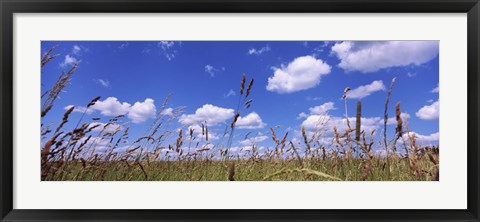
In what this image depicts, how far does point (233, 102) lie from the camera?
2.81 meters

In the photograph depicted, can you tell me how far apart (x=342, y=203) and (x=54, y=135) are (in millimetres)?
1574

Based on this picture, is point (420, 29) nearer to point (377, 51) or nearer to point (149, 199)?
point (377, 51)

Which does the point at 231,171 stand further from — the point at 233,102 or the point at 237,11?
the point at 237,11

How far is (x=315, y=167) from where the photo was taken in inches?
118

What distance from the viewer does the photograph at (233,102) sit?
2711mm

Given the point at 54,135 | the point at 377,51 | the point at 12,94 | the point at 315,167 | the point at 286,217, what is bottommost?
the point at 286,217

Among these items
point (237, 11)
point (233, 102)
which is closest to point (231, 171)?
point (233, 102)

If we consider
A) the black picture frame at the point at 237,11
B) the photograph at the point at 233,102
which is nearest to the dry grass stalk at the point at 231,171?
the photograph at the point at 233,102

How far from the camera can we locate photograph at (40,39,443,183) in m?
2.71

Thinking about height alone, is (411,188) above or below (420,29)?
below

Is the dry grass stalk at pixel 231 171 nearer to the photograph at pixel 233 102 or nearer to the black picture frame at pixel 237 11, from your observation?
the photograph at pixel 233 102

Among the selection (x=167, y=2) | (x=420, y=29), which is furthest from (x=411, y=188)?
(x=167, y=2)

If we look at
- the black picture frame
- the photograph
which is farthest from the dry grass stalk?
the black picture frame

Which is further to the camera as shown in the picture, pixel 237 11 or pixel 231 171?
pixel 231 171
